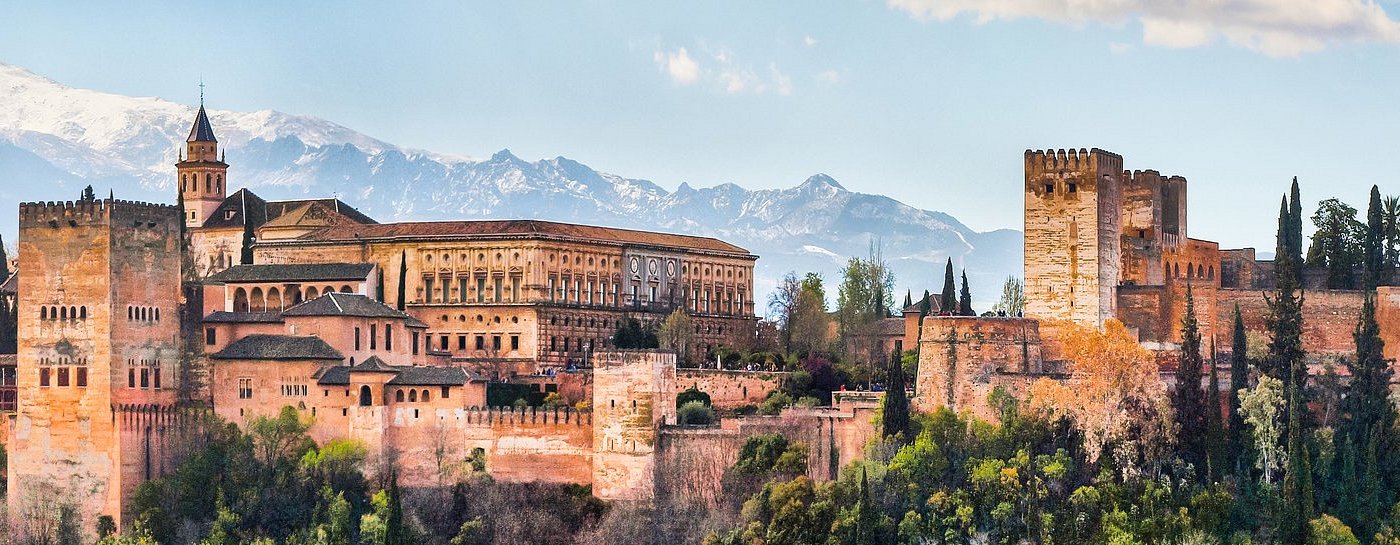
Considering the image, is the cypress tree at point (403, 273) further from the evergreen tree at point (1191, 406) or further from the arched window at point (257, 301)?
the evergreen tree at point (1191, 406)

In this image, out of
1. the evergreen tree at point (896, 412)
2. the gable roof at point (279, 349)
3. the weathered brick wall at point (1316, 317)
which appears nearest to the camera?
the evergreen tree at point (896, 412)

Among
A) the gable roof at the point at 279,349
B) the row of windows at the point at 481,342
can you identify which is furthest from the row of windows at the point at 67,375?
the row of windows at the point at 481,342

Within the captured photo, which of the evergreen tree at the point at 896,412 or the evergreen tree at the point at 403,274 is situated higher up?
the evergreen tree at the point at 403,274

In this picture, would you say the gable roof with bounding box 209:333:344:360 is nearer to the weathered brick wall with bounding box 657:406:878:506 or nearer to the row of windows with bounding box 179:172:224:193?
the weathered brick wall with bounding box 657:406:878:506

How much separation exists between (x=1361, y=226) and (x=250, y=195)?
41.5 meters

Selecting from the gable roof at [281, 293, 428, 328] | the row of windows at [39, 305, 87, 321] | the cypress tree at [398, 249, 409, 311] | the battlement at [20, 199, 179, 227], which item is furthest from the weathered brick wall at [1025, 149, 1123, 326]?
the row of windows at [39, 305, 87, 321]

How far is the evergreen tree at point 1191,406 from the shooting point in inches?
2569

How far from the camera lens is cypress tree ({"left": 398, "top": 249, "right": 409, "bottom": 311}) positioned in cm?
8466

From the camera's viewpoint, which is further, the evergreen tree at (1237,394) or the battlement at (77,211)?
the battlement at (77,211)

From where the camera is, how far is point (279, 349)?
241 ft

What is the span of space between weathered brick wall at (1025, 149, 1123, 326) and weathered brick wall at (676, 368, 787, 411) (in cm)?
1007

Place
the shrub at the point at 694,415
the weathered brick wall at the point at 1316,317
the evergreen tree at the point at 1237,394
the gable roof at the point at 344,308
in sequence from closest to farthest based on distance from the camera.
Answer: the evergreen tree at the point at 1237,394, the weathered brick wall at the point at 1316,317, the shrub at the point at 694,415, the gable roof at the point at 344,308

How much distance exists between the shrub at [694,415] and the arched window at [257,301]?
15262 mm

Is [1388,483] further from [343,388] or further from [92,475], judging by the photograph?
[92,475]
